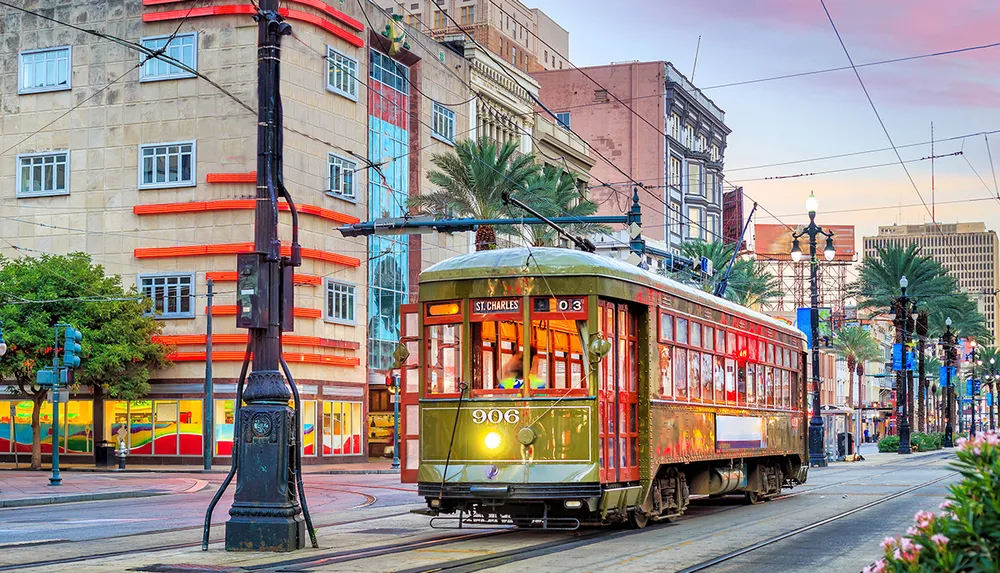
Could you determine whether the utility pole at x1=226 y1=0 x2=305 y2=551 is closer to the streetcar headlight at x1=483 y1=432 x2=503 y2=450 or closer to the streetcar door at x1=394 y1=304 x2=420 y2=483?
the streetcar door at x1=394 y1=304 x2=420 y2=483

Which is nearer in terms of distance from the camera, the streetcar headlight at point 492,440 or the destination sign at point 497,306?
the streetcar headlight at point 492,440

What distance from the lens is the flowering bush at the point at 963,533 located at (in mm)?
5211

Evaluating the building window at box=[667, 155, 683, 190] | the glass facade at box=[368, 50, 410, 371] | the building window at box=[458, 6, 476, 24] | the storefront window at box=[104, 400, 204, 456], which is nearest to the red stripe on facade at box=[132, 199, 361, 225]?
the glass facade at box=[368, 50, 410, 371]

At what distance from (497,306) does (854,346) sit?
11179 cm

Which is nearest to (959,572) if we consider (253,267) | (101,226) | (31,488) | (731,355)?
(253,267)

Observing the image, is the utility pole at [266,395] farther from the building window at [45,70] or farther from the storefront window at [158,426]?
the building window at [45,70]

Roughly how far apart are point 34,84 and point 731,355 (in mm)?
39345

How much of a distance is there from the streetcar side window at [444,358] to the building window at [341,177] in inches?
1429

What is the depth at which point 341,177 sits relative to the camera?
5375 cm

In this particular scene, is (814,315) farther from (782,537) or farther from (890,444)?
(890,444)

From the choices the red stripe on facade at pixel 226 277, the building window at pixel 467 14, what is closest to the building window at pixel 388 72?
the red stripe on facade at pixel 226 277

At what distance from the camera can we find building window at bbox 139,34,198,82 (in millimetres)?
50188

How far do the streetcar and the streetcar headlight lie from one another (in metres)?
0.01

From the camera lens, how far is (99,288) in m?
46.8
